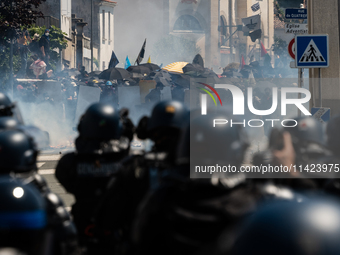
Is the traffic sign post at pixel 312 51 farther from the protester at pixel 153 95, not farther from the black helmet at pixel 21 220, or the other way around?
the black helmet at pixel 21 220

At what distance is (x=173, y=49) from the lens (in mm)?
79188

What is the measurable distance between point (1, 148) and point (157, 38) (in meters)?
83.7

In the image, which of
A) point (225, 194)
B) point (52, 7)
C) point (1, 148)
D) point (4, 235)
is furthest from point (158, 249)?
point (52, 7)

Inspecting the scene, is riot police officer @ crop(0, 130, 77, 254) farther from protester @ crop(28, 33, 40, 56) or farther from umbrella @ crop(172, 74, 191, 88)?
protester @ crop(28, 33, 40, 56)

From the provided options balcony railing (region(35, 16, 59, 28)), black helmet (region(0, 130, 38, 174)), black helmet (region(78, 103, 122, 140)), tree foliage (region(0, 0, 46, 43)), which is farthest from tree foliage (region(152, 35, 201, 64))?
black helmet (region(0, 130, 38, 174))

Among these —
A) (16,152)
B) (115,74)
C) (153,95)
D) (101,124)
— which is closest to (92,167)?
(101,124)

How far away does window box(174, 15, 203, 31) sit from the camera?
85.6m

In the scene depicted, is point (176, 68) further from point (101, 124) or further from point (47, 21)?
point (47, 21)

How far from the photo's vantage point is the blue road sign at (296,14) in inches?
463

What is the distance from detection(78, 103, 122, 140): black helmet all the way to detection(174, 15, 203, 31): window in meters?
83.0

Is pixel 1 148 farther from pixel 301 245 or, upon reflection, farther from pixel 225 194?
pixel 301 245

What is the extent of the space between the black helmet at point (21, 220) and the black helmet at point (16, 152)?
2.27ft

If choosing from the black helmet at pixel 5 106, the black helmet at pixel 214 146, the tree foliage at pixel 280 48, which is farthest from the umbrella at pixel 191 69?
the tree foliage at pixel 280 48

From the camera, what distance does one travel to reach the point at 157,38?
85562 mm
